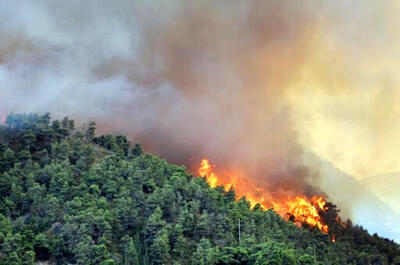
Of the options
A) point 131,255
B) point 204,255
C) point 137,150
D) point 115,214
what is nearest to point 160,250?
point 131,255

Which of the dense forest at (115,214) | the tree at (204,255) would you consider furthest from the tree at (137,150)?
the tree at (204,255)

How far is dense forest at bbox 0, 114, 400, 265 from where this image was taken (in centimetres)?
7200

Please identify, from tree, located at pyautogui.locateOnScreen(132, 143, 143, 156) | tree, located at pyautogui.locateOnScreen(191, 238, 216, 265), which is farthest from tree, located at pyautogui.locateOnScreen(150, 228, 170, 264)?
tree, located at pyautogui.locateOnScreen(132, 143, 143, 156)

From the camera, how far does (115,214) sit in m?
78.6

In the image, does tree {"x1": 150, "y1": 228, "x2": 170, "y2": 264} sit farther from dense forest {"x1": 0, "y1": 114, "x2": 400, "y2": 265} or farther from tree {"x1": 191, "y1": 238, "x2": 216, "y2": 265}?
tree {"x1": 191, "y1": 238, "x2": 216, "y2": 265}

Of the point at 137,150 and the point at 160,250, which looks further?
the point at 137,150

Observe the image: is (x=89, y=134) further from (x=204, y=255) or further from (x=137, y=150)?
(x=204, y=255)

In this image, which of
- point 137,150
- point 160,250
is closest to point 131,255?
point 160,250

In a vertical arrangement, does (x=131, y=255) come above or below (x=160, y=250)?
below

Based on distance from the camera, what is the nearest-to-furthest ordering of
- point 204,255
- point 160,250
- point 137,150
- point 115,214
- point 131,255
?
1. point 131,255
2. point 160,250
3. point 204,255
4. point 115,214
5. point 137,150

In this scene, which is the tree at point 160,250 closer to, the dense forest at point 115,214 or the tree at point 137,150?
the dense forest at point 115,214

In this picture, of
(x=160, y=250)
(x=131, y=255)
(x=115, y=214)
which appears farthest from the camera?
(x=115, y=214)

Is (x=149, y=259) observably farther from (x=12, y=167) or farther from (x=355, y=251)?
(x=355, y=251)

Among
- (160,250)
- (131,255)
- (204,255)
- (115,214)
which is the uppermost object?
(115,214)
